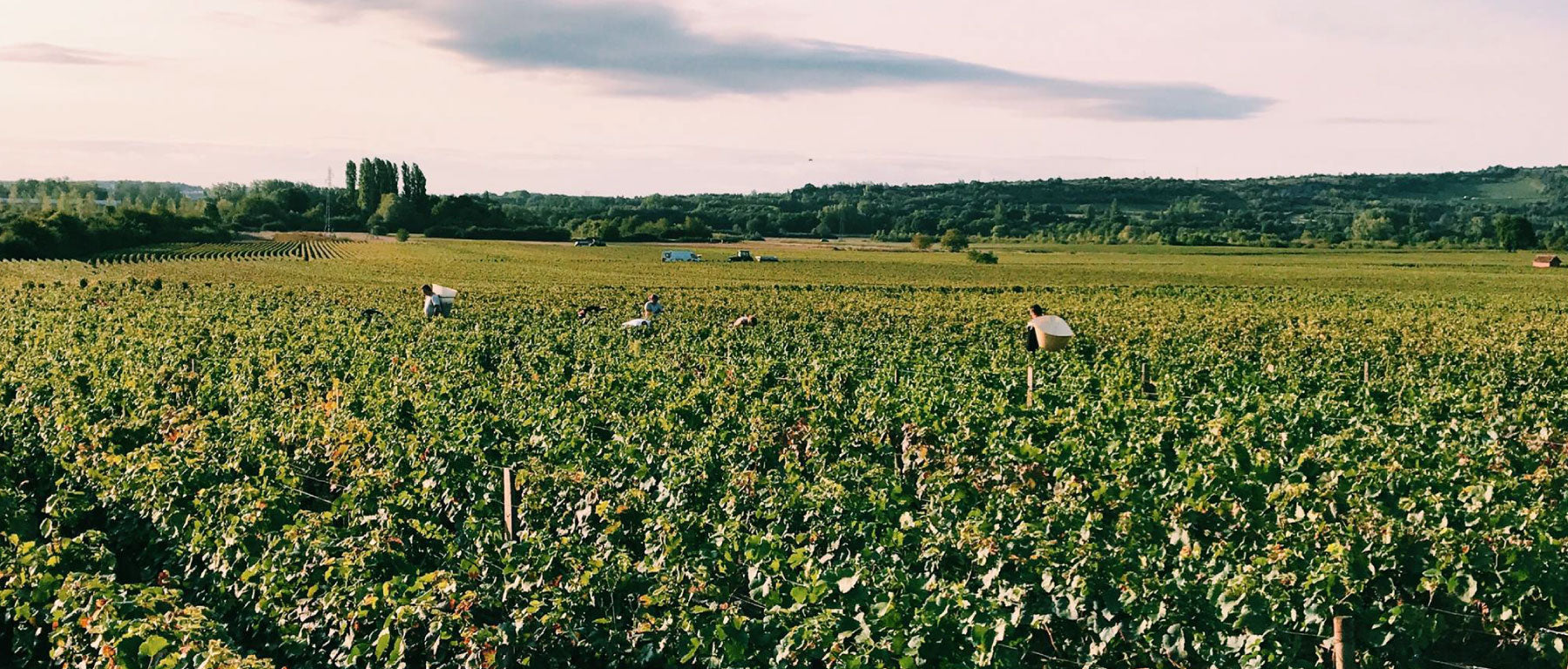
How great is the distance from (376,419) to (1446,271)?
242ft

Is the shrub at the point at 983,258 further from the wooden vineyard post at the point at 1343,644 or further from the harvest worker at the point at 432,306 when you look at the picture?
the wooden vineyard post at the point at 1343,644

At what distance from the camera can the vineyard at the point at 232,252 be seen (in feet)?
272

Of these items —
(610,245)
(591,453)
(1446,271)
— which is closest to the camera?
(591,453)

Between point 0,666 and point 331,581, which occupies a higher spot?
point 331,581

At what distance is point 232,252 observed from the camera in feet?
301

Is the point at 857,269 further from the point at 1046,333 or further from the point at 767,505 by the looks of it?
the point at 767,505

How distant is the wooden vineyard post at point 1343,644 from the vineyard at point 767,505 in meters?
0.23

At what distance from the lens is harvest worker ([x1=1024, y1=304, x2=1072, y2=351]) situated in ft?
66.9

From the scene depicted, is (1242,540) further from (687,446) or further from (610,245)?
(610,245)

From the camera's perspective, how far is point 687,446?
12.1 m

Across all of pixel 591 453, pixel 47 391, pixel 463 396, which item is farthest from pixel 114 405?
pixel 591 453

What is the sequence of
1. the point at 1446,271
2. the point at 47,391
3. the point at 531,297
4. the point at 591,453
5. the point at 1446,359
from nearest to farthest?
the point at 591,453 → the point at 47,391 → the point at 1446,359 → the point at 531,297 → the point at 1446,271

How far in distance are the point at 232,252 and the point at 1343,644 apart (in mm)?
97590

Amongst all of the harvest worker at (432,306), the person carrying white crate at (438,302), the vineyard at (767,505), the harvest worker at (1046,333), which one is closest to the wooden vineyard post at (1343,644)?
the vineyard at (767,505)
